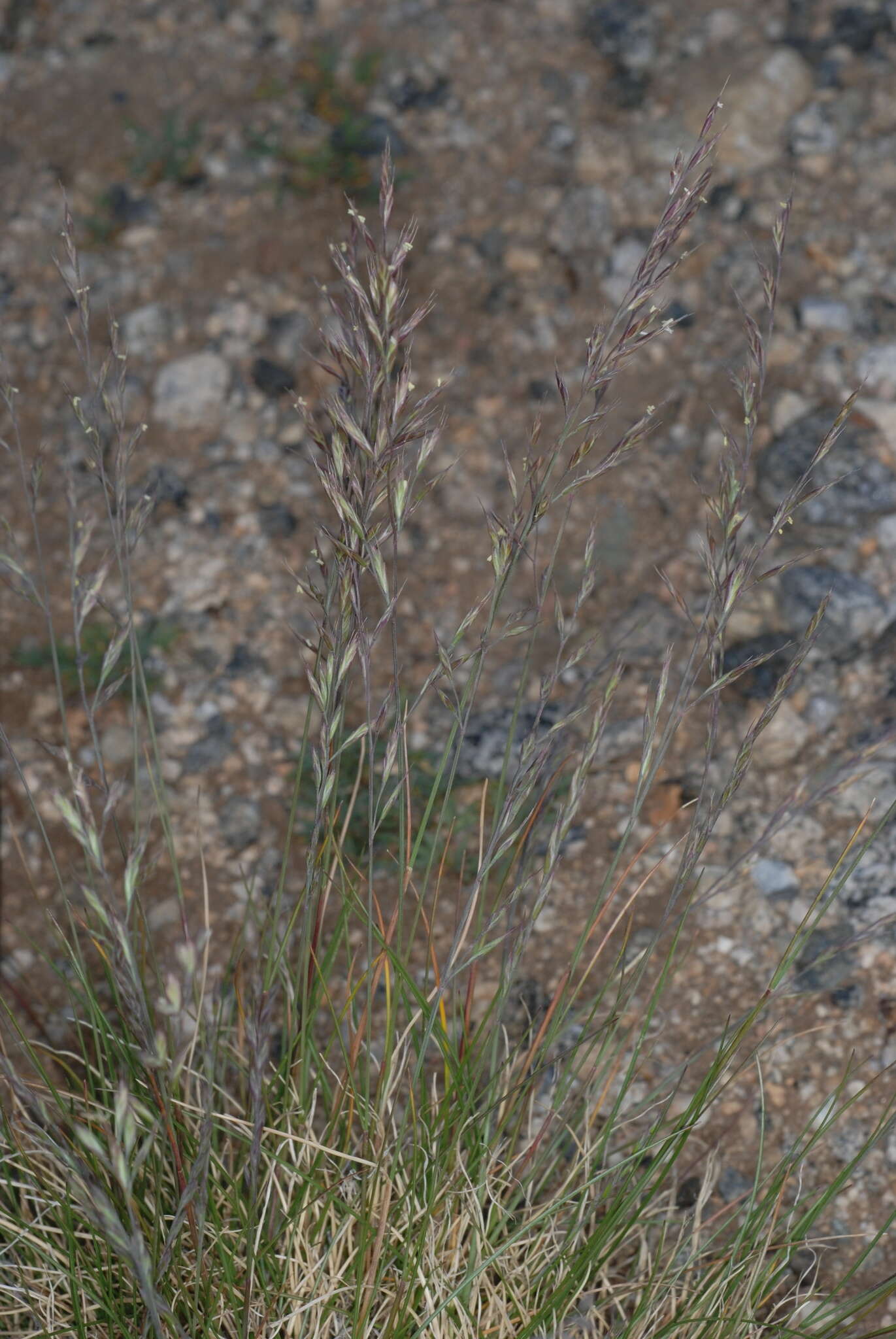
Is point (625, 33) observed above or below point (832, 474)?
above

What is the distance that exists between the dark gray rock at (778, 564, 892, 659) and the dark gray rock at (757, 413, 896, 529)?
14 centimetres

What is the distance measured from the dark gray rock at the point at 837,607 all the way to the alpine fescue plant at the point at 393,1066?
0.52m

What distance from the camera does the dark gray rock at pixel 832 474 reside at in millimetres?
2857

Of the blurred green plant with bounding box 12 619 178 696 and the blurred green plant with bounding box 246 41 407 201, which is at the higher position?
the blurred green plant with bounding box 246 41 407 201

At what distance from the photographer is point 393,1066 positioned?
1.92m

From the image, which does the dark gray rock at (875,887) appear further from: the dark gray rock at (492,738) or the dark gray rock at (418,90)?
the dark gray rock at (418,90)

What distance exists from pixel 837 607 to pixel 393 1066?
1.49 metres

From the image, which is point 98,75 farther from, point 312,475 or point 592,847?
point 592,847

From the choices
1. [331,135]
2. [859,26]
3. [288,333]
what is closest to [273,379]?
[288,333]

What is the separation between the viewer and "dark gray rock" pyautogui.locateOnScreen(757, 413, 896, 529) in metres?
2.86

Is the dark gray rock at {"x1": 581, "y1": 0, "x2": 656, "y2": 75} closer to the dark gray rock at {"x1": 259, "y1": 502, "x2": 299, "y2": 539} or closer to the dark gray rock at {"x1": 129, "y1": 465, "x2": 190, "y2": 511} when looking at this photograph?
the dark gray rock at {"x1": 259, "y1": 502, "x2": 299, "y2": 539}

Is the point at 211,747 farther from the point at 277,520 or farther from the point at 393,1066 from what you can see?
the point at 393,1066

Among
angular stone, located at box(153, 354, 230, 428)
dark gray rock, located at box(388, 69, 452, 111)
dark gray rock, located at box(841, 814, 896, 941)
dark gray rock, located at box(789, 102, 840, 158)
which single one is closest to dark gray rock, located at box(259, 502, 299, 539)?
angular stone, located at box(153, 354, 230, 428)

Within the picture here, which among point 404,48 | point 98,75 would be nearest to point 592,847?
point 404,48
